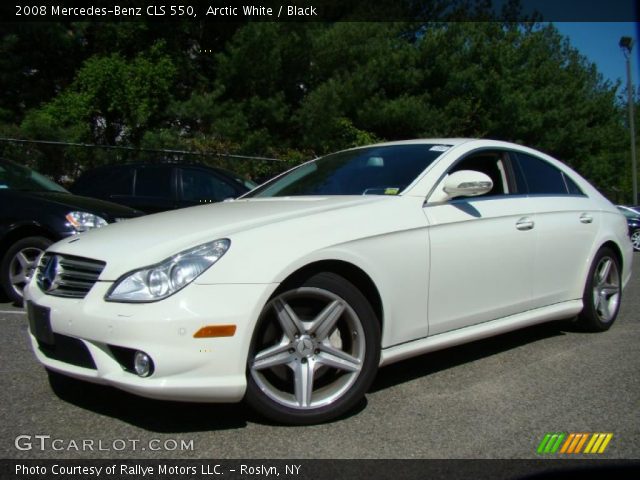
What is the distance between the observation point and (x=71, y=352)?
3283mm

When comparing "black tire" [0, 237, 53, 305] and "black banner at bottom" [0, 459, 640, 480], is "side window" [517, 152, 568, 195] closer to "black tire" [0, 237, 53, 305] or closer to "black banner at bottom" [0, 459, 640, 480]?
"black banner at bottom" [0, 459, 640, 480]

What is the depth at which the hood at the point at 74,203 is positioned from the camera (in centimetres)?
654

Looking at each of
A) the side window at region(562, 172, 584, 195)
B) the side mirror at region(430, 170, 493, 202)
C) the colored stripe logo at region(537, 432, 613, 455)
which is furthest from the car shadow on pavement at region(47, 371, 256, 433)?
the side window at region(562, 172, 584, 195)

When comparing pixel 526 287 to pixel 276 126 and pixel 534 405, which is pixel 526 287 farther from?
pixel 276 126

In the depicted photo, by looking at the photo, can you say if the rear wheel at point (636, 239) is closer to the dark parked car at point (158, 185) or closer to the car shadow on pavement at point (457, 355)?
the dark parked car at point (158, 185)

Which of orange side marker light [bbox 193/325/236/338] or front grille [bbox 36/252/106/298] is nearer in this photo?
orange side marker light [bbox 193/325/236/338]

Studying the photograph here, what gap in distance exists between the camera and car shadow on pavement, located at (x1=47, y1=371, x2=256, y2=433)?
132 inches

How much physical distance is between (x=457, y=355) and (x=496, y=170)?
51.4 inches

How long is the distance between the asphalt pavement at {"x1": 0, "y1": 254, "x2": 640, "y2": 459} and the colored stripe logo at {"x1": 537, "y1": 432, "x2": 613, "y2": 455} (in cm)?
4

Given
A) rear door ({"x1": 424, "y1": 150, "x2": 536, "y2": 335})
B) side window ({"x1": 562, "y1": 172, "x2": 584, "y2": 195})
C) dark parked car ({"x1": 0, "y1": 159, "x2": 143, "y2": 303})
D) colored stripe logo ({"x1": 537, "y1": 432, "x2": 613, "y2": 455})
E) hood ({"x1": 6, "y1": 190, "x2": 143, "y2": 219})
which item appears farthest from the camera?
hood ({"x1": 6, "y1": 190, "x2": 143, "y2": 219})

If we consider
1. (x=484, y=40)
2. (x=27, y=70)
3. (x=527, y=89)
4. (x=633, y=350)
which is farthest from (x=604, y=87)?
(x=633, y=350)

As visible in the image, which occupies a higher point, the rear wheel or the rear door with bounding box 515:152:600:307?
the rear door with bounding box 515:152:600:307

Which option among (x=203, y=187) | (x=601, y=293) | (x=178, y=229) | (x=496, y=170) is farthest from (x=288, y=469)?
(x=203, y=187)

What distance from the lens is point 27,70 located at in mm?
19453
